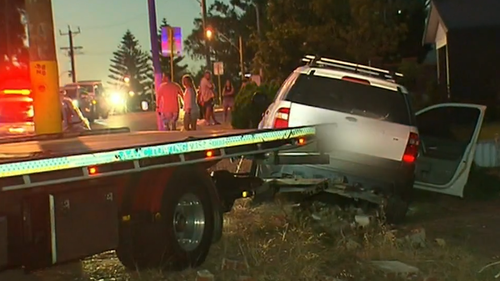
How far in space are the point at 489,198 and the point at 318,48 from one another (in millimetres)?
16562

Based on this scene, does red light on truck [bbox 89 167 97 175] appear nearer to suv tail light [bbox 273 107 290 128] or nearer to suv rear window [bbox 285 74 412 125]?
suv tail light [bbox 273 107 290 128]

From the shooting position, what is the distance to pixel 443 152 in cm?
1209

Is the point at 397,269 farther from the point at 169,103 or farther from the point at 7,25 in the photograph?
the point at 7,25

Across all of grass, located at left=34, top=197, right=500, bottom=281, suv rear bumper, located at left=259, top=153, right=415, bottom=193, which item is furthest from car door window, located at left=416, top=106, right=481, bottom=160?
grass, located at left=34, top=197, right=500, bottom=281

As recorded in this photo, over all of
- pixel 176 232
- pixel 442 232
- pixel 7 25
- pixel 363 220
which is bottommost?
pixel 442 232

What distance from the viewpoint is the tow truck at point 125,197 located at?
5820mm

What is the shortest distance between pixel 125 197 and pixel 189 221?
89 cm

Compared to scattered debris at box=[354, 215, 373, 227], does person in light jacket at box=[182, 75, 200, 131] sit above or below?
above

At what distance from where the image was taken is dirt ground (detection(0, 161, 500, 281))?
754 cm

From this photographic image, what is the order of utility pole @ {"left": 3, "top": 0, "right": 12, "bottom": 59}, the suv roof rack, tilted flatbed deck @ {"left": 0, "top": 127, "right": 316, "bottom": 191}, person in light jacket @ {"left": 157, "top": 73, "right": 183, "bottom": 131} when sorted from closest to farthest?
tilted flatbed deck @ {"left": 0, "top": 127, "right": 316, "bottom": 191} → the suv roof rack → person in light jacket @ {"left": 157, "top": 73, "right": 183, "bottom": 131} → utility pole @ {"left": 3, "top": 0, "right": 12, "bottom": 59}

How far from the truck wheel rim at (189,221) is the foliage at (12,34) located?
1471 inches

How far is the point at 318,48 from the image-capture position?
28344 millimetres

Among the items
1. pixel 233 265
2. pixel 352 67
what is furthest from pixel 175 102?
pixel 233 265

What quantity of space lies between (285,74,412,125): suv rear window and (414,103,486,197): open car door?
1447mm
